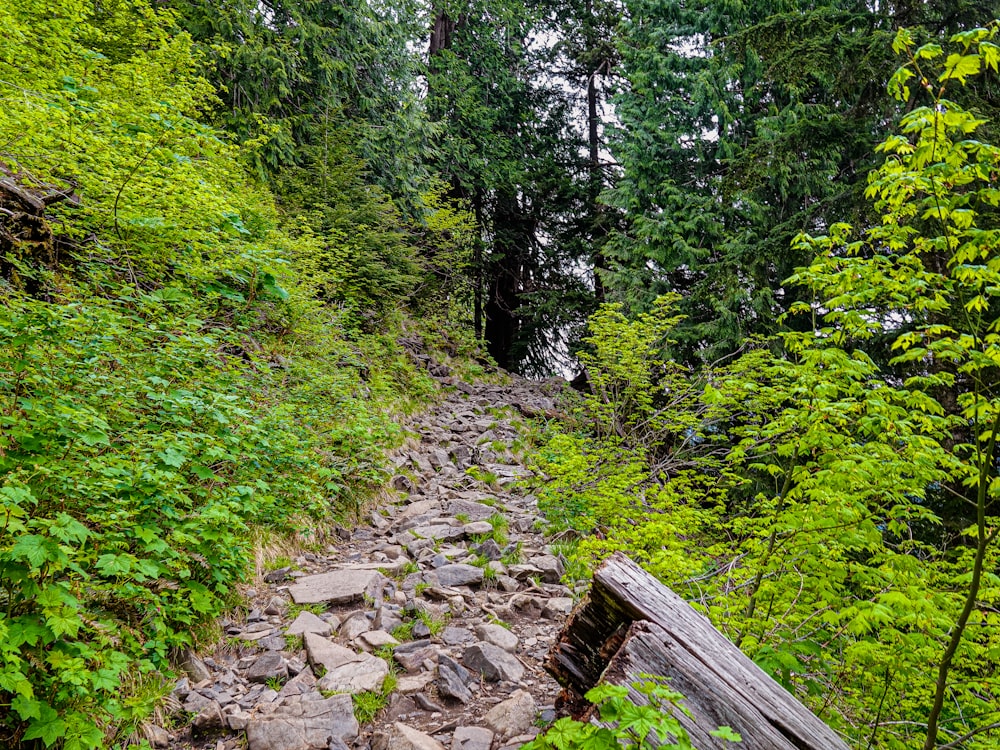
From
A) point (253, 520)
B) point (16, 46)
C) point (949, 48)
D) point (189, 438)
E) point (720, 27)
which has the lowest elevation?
point (253, 520)

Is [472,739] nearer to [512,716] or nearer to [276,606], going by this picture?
[512,716]

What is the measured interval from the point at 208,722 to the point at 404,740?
105 cm

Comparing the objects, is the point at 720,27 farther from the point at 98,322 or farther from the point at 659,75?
the point at 98,322

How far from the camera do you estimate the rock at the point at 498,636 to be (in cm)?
396

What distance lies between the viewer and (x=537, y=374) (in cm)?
1680

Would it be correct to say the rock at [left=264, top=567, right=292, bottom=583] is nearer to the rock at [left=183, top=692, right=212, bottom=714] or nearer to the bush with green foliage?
the bush with green foliage

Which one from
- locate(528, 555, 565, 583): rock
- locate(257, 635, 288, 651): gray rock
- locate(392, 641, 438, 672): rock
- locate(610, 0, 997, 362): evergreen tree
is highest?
locate(610, 0, 997, 362): evergreen tree

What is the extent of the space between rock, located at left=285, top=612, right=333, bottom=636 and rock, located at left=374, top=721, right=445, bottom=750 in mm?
1039

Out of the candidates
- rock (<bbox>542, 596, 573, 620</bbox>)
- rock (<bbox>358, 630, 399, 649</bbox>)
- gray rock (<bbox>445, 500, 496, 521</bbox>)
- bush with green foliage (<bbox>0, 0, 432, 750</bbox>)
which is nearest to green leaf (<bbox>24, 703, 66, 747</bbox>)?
bush with green foliage (<bbox>0, 0, 432, 750</bbox>)

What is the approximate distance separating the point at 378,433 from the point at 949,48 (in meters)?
8.34

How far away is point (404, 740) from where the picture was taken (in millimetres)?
2842

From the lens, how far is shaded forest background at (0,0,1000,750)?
272 cm

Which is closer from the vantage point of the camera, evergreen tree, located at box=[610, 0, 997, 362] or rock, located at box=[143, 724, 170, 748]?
rock, located at box=[143, 724, 170, 748]

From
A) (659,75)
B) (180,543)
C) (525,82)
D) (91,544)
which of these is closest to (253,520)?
(180,543)
